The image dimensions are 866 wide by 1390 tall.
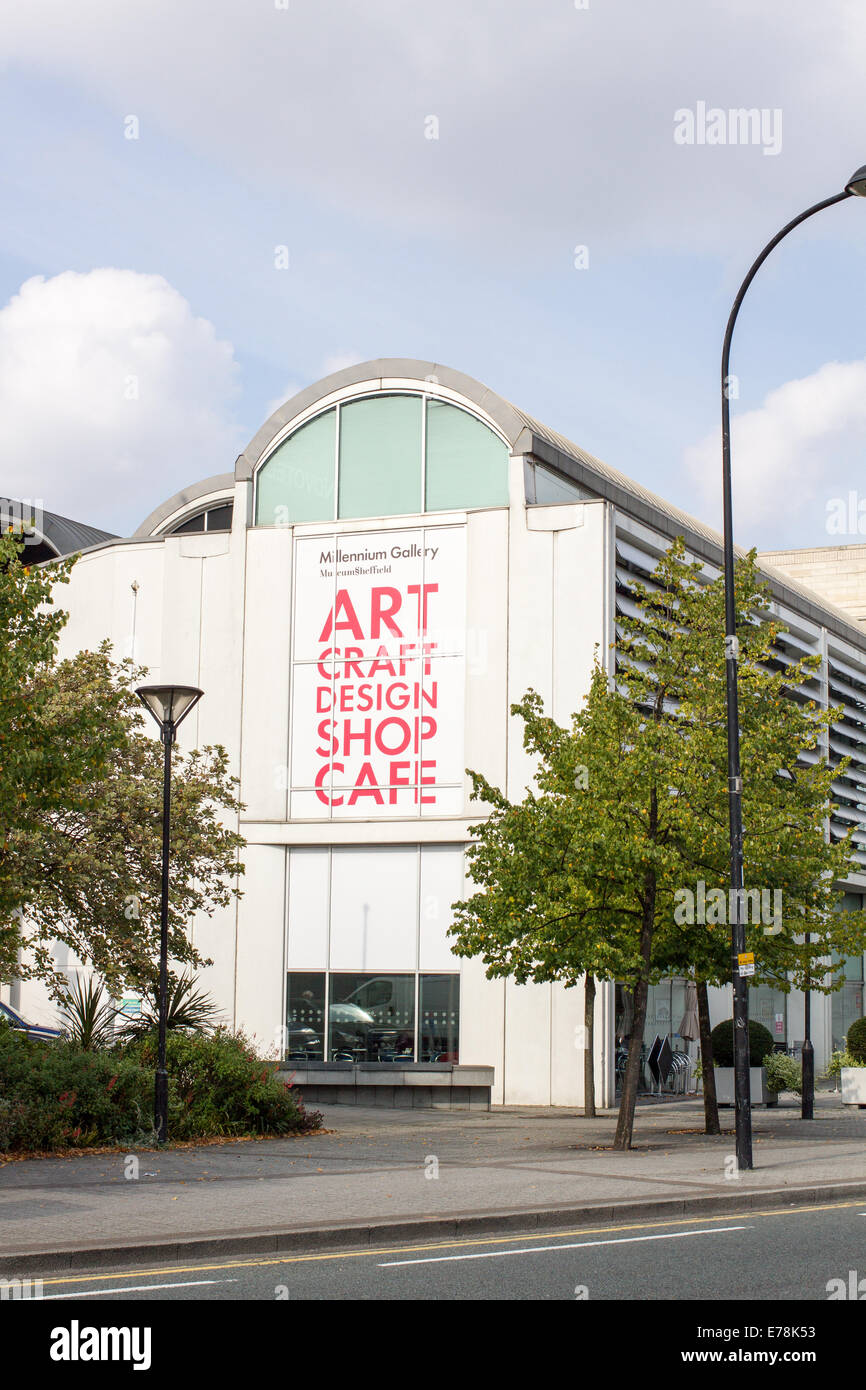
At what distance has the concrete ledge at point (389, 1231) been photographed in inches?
410

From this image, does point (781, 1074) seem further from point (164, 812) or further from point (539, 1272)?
point (539, 1272)

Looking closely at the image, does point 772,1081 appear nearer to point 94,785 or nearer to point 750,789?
point 750,789

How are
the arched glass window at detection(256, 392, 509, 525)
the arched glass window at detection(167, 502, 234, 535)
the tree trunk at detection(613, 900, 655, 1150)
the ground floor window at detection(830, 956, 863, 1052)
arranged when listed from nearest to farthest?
the tree trunk at detection(613, 900, 655, 1150), the arched glass window at detection(256, 392, 509, 525), the arched glass window at detection(167, 502, 234, 535), the ground floor window at detection(830, 956, 863, 1052)

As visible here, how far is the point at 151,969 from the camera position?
23547 mm

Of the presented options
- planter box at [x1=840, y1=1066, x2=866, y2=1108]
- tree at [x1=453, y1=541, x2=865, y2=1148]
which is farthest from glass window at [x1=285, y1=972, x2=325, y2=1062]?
tree at [x1=453, y1=541, x2=865, y2=1148]

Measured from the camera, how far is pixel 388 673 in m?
33.4

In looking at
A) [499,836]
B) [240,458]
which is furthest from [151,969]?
[240,458]

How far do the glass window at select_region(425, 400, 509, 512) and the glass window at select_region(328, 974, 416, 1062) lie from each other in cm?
999

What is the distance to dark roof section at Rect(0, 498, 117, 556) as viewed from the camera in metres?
47.6

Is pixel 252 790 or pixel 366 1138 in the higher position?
pixel 252 790

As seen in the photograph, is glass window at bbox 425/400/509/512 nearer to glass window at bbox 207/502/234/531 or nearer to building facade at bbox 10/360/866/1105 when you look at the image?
building facade at bbox 10/360/866/1105

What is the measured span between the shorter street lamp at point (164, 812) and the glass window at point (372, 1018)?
43.4 feet

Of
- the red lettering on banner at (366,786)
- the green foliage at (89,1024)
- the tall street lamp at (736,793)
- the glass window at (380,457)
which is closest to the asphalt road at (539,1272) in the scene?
the tall street lamp at (736,793)
